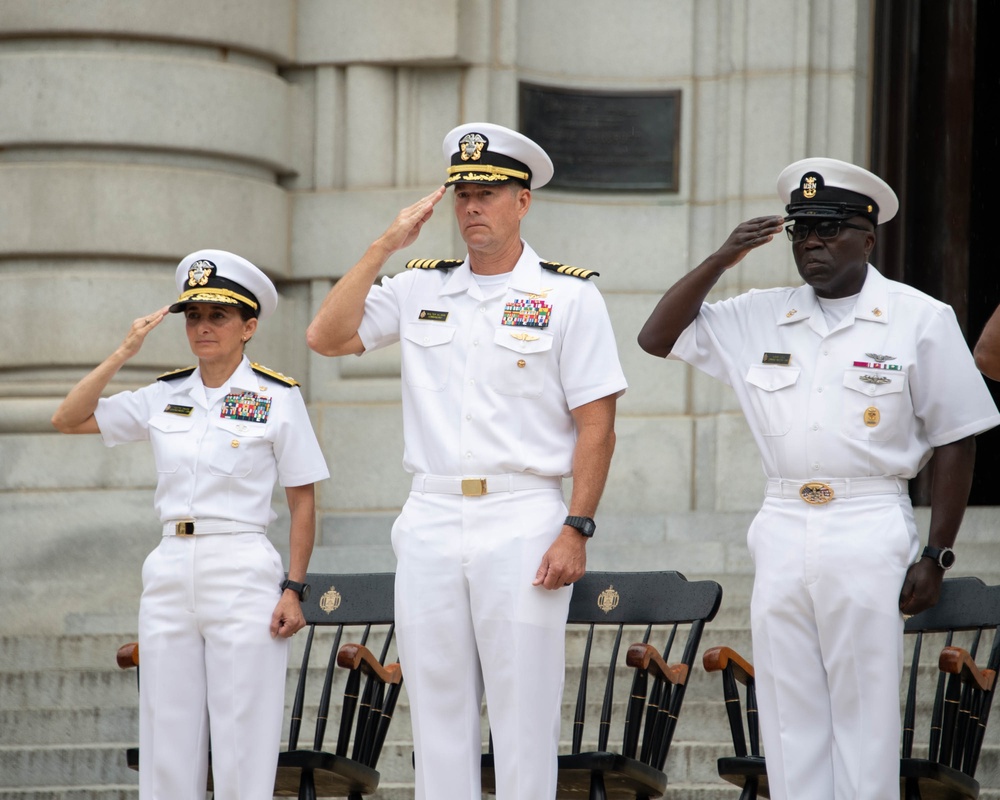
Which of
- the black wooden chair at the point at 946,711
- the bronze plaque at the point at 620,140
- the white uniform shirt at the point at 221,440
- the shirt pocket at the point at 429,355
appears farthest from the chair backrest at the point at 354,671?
the bronze plaque at the point at 620,140

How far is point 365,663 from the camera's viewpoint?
5.73 metres

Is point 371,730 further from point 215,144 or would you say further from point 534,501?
point 215,144

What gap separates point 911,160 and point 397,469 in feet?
11.2

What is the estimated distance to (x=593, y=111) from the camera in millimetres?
9570

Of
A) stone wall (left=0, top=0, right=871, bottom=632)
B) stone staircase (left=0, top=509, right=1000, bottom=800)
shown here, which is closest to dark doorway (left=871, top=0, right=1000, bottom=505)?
stone wall (left=0, top=0, right=871, bottom=632)

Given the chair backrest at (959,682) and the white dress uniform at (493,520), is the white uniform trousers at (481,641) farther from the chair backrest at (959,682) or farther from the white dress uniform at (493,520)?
the chair backrest at (959,682)

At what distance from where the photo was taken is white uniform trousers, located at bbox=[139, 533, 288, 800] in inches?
219

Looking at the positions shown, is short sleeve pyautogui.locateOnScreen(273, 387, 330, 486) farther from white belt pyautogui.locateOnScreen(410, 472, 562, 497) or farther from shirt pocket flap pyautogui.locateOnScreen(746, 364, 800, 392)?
shirt pocket flap pyautogui.locateOnScreen(746, 364, 800, 392)

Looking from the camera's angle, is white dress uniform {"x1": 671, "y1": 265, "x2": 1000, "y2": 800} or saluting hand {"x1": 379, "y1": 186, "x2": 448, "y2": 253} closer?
white dress uniform {"x1": 671, "y1": 265, "x2": 1000, "y2": 800}

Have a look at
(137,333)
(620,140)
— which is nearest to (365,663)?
(137,333)

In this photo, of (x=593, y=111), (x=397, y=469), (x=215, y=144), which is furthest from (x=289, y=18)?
(x=397, y=469)

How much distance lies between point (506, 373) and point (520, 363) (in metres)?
0.05

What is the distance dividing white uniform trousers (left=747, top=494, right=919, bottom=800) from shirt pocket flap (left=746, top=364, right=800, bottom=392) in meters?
0.37

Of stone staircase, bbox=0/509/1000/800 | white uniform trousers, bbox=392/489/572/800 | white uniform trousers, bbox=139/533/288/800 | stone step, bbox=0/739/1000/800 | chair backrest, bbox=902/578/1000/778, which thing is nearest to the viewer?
white uniform trousers, bbox=392/489/572/800
